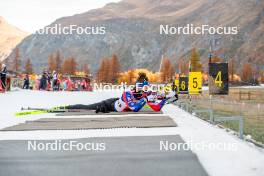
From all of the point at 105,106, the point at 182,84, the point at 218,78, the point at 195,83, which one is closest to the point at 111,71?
the point at 182,84

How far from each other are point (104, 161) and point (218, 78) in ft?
31.7

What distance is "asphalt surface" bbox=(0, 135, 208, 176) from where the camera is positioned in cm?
582

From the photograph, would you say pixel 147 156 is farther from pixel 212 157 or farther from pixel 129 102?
pixel 129 102

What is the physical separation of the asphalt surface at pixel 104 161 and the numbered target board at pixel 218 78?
7441 mm

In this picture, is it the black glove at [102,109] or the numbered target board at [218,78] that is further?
the black glove at [102,109]

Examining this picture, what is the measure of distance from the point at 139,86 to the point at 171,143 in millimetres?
8920

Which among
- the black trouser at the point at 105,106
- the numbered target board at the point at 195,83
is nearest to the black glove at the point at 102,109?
the black trouser at the point at 105,106

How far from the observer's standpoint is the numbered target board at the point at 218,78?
15.4 metres

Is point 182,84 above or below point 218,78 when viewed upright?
below

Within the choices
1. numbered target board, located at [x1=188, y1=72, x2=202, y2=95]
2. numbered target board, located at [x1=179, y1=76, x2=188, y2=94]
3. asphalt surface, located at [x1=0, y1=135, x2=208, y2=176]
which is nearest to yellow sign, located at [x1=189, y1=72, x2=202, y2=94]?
numbered target board, located at [x1=188, y1=72, x2=202, y2=95]

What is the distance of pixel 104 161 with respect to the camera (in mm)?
6609

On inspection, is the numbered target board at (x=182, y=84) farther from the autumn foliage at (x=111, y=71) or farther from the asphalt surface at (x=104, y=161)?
the autumn foliage at (x=111, y=71)

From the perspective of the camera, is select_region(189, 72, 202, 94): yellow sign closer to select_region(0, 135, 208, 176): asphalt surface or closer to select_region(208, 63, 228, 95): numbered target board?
select_region(208, 63, 228, 95): numbered target board

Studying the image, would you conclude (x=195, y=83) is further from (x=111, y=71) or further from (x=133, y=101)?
(x=111, y=71)
